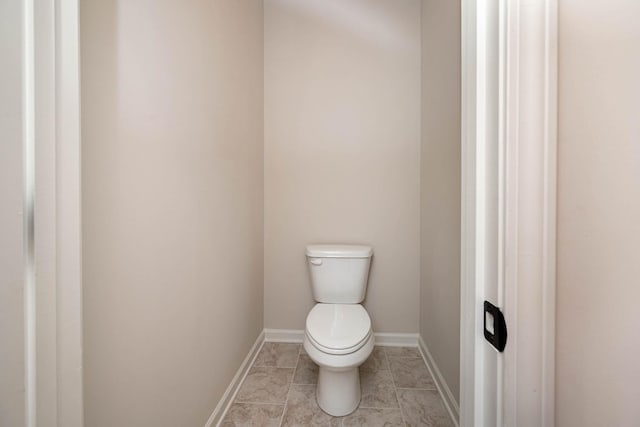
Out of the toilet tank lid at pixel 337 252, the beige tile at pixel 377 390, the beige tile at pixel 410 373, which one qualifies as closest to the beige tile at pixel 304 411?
the beige tile at pixel 377 390

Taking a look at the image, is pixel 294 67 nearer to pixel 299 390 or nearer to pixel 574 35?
pixel 574 35

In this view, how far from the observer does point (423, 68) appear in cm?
180

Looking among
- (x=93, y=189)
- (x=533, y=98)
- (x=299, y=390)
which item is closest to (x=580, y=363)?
(x=533, y=98)

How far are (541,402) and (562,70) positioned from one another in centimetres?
46

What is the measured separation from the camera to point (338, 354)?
47.6 inches

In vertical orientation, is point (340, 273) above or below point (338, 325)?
above

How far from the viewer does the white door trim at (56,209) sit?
405 mm

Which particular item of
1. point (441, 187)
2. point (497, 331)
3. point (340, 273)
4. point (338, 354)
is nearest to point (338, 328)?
point (338, 354)

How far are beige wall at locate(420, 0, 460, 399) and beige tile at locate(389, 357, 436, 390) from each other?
127 mm

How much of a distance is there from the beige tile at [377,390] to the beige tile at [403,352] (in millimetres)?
206

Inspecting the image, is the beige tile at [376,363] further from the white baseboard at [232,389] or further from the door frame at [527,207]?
the door frame at [527,207]

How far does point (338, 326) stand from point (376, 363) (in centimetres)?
55

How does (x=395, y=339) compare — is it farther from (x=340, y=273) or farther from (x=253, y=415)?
(x=253, y=415)

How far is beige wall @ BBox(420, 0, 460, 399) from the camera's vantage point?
1270 millimetres
